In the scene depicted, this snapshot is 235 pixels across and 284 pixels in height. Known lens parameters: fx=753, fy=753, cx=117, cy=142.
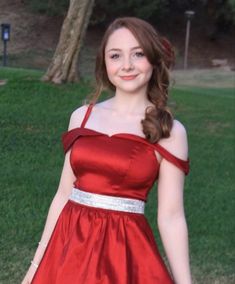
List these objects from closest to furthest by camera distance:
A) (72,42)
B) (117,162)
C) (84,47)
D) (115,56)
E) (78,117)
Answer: (117,162) → (115,56) → (78,117) → (72,42) → (84,47)

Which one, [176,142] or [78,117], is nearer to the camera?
[176,142]

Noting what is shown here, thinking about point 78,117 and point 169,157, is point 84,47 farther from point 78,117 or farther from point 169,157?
point 169,157

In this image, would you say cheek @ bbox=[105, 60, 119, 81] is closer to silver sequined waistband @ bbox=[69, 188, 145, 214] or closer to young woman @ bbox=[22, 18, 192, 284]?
young woman @ bbox=[22, 18, 192, 284]

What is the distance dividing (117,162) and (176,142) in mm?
219

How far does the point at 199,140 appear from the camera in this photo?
10898 mm

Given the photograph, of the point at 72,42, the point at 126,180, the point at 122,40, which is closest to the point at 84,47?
the point at 72,42

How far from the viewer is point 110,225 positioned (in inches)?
100

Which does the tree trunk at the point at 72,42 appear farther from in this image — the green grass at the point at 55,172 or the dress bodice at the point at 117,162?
the dress bodice at the point at 117,162

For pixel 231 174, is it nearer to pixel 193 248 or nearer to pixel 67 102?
pixel 193 248

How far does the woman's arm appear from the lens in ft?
8.37

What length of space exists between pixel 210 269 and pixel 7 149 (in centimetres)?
404

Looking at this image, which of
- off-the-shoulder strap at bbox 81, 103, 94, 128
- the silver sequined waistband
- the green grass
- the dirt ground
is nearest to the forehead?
off-the-shoulder strap at bbox 81, 103, 94, 128

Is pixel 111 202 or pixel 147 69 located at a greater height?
pixel 147 69

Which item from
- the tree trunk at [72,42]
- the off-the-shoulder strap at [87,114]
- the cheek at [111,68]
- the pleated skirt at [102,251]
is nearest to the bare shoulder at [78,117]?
the off-the-shoulder strap at [87,114]
